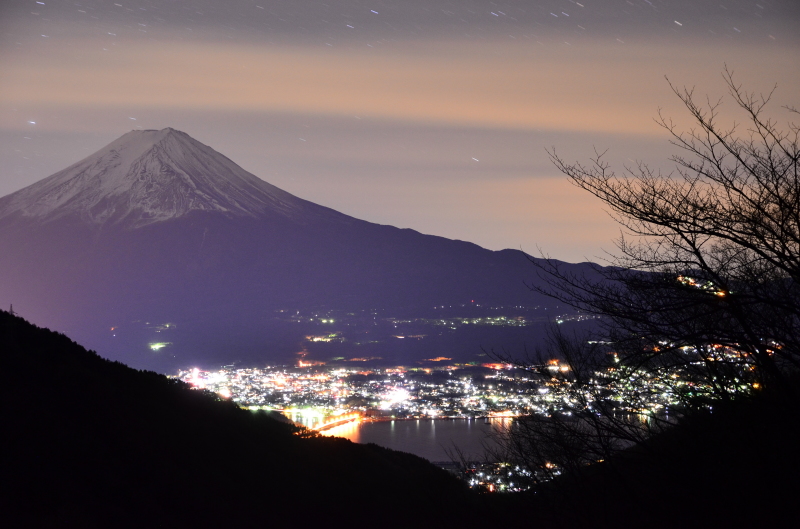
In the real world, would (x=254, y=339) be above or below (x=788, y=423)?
above

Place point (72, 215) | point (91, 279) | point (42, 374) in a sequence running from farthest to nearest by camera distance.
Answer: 1. point (72, 215)
2. point (91, 279)
3. point (42, 374)

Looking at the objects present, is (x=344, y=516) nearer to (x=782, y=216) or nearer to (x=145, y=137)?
(x=782, y=216)

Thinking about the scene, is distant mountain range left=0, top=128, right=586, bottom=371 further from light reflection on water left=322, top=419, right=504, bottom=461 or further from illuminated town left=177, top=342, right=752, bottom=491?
light reflection on water left=322, top=419, right=504, bottom=461

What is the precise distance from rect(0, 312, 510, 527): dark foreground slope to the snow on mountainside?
134849 mm

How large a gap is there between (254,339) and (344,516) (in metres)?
80.7

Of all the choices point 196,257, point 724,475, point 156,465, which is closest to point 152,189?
point 196,257

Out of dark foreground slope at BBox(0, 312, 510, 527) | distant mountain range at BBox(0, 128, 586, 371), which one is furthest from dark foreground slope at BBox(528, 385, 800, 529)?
distant mountain range at BBox(0, 128, 586, 371)

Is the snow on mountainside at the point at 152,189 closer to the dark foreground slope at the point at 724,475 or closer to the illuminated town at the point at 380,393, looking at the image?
the illuminated town at the point at 380,393

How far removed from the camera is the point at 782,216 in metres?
4.76

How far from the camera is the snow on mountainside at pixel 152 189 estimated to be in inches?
5591

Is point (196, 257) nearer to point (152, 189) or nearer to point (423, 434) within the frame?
point (152, 189)

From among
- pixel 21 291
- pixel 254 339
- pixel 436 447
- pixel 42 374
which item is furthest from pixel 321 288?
pixel 42 374

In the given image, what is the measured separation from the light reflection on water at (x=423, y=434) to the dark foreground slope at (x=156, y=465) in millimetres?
7414

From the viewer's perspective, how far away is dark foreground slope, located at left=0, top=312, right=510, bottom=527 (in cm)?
919
